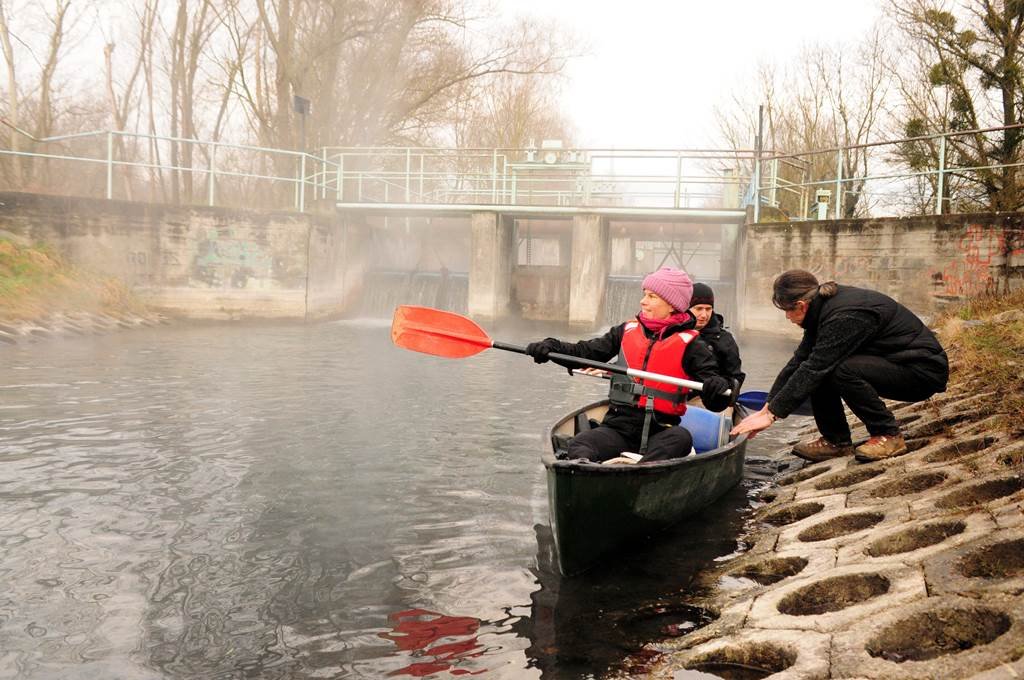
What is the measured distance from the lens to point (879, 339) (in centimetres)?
571

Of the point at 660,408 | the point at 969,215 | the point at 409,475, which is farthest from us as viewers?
the point at 969,215

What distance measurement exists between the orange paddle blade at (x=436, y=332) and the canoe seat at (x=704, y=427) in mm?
1664

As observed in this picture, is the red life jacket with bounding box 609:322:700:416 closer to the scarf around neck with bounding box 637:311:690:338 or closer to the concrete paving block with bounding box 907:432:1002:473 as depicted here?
the scarf around neck with bounding box 637:311:690:338

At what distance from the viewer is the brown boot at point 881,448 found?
5.84m

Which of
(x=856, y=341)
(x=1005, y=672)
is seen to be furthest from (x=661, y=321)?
(x=1005, y=672)

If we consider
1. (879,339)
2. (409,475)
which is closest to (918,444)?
(879,339)

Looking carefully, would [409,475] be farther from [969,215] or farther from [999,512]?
[969,215]

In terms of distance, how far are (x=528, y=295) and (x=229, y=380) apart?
12.9 meters

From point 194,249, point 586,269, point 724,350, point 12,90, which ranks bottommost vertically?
point 724,350

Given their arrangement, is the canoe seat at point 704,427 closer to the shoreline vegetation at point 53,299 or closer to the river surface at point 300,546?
the river surface at point 300,546

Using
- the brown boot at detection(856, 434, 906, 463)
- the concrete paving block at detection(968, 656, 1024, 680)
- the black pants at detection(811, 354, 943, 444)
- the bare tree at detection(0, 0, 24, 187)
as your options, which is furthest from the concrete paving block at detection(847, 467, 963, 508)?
the bare tree at detection(0, 0, 24, 187)

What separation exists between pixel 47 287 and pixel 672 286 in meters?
14.7

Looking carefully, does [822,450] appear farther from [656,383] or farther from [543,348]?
[543,348]

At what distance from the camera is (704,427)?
6.47 metres
